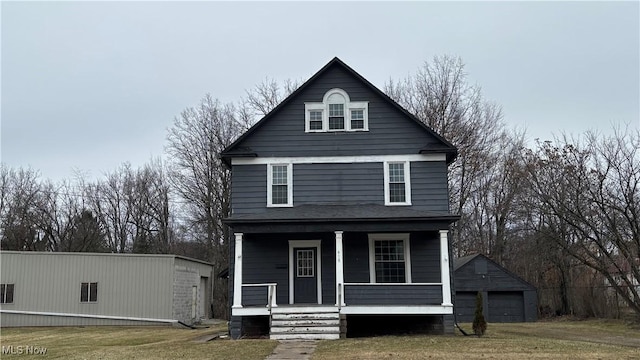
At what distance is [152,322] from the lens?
26.3 m

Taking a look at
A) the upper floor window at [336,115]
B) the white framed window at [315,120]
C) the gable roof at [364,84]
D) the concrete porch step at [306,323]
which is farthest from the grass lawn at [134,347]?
the upper floor window at [336,115]

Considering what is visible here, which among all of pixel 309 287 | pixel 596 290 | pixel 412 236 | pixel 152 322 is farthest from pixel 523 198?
pixel 152 322

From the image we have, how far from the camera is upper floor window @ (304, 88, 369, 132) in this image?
787 inches

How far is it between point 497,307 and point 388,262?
47.7 ft

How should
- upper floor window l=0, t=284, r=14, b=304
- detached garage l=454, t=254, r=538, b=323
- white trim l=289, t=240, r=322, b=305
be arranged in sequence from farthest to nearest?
detached garage l=454, t=254, r=538, b=323
upper floor window l=0, t=284, r=14, b=304
white trim l=289, t=240, r=322, b=305

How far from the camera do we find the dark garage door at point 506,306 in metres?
30.9

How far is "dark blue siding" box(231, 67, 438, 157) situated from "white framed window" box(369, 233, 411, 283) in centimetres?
293

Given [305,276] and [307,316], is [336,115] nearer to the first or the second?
[305,276]

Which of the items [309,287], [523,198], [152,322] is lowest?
[152,322]

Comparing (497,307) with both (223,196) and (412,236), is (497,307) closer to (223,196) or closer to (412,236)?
(412,236)

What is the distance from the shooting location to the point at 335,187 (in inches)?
772

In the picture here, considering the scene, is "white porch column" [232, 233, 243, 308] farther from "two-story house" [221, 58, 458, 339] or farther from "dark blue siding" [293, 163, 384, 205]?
"dark blue siding" [293, 163, 384, 205]

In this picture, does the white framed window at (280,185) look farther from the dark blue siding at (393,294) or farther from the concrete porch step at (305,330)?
the concrete porch step at (305,330)

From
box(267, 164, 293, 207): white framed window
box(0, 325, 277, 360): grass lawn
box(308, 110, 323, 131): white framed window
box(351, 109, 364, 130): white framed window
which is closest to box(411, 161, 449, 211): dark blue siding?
box(351, 109, 364, 130): white framed window
